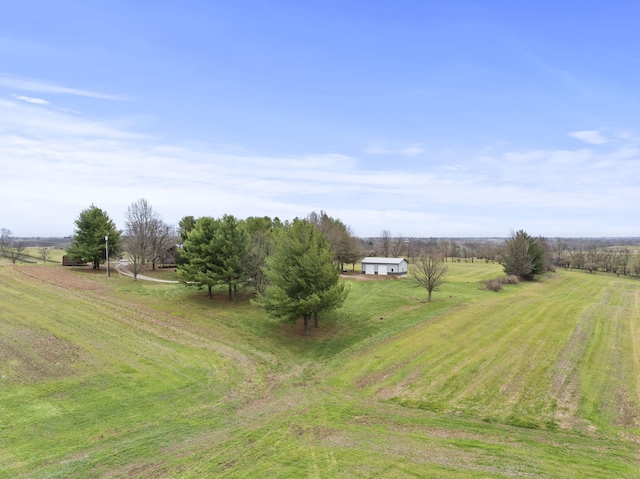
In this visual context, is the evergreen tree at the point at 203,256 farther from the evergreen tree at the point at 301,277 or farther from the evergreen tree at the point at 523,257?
the evergreen tree at the point at 523,257

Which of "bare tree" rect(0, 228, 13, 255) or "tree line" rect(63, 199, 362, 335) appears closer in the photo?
"tree line" rect(63, 199, 362, 335)

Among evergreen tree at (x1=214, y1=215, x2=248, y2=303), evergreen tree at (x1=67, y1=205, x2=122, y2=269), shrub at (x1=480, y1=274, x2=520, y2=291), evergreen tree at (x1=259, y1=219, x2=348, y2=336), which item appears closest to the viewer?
evergreen tree at (x1=259, y1=219, x2=348, y2=336)

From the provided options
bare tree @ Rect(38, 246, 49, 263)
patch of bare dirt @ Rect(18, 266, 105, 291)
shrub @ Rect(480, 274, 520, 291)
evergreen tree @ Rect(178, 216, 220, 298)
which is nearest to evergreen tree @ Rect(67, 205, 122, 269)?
patch of bare dirt @ Rect(18, 266, 105, 291)

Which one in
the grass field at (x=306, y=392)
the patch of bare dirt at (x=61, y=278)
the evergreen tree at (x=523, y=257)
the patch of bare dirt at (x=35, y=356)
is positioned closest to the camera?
the grass field at (x=306, y=392)

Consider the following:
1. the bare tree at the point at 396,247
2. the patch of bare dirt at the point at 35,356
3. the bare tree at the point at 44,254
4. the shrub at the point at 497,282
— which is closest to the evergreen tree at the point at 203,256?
the patch of bare dirt at the point at 35,356

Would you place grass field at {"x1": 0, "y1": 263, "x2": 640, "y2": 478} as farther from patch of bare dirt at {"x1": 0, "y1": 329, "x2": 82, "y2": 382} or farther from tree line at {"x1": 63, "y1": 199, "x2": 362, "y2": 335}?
→ tree line at {"x1": 63, "y1": 199, "x2": 362, "y2": 335}

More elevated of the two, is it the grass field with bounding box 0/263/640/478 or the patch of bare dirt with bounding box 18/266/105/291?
the patch of bare dirt with bounding box 18/266/105/291
